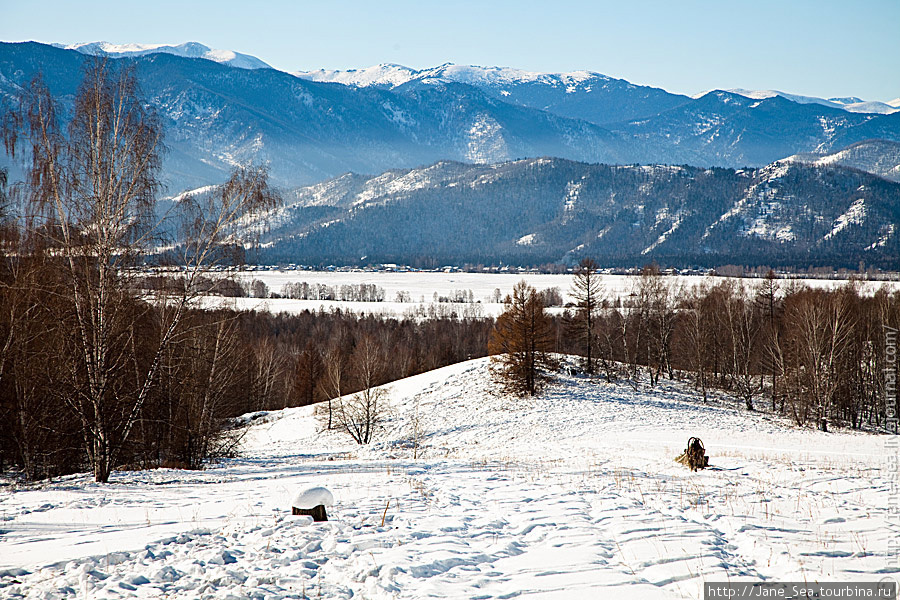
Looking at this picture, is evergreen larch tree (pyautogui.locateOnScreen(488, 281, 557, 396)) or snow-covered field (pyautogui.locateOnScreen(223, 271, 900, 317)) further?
snow-covered field (pyautogui.locateOnScreen(223, 271, 900, 317))

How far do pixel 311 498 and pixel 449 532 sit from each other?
7.84 ft

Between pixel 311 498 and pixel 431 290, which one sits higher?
pixel 431 290

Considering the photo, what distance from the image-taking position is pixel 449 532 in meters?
8.45

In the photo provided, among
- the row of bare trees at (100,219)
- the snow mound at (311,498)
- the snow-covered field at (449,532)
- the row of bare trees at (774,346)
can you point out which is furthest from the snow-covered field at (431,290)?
the snow mound at (311,498)

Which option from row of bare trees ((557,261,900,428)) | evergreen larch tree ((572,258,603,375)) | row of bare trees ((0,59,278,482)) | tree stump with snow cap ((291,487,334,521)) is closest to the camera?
tree stump with snow cap ((291,487,334,521))

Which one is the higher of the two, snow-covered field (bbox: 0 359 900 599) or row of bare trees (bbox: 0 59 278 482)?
row of bare trees (bbox: 0 59 278 482)

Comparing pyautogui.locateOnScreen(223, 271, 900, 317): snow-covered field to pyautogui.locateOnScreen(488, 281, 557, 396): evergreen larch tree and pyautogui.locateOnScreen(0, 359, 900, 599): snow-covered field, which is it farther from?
pyautogui.locateOnScreen(0, 359, 900, 599): snow-covered field

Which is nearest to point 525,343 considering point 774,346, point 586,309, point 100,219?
point 586,309

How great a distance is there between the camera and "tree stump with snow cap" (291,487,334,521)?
28.9 feet

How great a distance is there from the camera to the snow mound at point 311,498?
886 centimetres

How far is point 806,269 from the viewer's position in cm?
18362

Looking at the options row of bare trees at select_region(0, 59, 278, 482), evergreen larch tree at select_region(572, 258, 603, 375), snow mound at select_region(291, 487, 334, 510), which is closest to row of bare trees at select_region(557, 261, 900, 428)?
evergreen larch tree at select_region(572, 258, 603, 375)

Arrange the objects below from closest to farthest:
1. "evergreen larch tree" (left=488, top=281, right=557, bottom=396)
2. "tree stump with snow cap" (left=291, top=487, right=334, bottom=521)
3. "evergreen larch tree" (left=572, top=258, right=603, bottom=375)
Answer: "tree stump with snow cap" (left=291, top=487, right=334, bottom=521) < "evergreen larch tree" (left=488, top=281, right=557, bottom=396) < "evergreen larch tree" (left=572, top=258, right=603, bottom=375)

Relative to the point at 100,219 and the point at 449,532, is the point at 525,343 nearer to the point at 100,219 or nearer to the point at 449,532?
the point at 100,219
